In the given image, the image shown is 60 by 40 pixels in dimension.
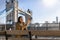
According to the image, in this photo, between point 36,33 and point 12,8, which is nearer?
point 36,33

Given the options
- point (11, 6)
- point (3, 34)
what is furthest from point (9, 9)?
point (3, 34)

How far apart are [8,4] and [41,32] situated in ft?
147

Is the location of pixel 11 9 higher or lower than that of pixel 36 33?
higher

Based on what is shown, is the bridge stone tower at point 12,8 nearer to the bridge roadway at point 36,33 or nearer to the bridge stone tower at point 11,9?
the bridge stone tower at point 11,9

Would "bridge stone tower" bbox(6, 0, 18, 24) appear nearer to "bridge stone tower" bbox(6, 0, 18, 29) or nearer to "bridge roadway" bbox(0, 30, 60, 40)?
"bridge stone tower" bbox(6, 0, 18, 29)

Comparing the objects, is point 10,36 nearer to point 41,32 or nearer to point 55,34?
point 41,32

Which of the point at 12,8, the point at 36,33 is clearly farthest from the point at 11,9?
the point at 36,33

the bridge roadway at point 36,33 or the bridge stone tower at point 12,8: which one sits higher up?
the bridge stone tower at point 12,8

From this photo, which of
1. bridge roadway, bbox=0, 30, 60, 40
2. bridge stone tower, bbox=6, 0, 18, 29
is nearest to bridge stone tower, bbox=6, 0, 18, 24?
bridge stone tower, bbox=6, 0, 18, 29

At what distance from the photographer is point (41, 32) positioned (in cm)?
393

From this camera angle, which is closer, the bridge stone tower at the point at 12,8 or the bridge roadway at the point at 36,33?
the bridge roadway at the point at 36,33

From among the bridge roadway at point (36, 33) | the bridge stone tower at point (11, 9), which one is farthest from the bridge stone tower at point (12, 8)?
the bridge roadway at point (36, 33)

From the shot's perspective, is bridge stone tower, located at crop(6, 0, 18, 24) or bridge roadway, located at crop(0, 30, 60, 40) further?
bridge stone tower, located at crop(6, 0, 18, 24)

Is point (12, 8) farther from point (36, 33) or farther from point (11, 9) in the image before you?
point (36, 33)
